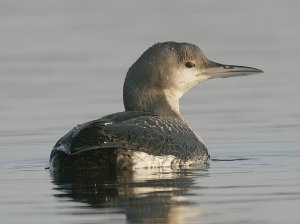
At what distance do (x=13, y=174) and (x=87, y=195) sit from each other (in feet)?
5.00

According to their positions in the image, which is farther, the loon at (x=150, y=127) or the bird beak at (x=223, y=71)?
the bird beak at (x=223, y=71)

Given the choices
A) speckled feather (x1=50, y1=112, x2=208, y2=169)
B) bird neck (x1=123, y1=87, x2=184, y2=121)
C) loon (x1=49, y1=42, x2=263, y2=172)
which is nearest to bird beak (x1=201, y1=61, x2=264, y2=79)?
loon (x1=49, y1=42, x2=263, y2=172)

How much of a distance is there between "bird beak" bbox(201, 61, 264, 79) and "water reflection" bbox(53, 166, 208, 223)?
182 cm

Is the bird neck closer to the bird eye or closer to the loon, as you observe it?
the loon

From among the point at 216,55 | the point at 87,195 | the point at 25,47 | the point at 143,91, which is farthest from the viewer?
the point at 25,47

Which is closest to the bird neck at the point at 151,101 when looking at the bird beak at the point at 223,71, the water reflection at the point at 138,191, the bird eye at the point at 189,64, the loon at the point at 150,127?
the loon at the point at 150,127

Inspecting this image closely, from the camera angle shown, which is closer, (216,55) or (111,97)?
(111,97)

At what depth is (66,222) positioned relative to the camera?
9.09 metres

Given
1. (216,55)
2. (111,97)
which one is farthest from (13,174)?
(216,55)

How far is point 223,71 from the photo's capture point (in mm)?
13766

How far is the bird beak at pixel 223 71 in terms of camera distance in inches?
537

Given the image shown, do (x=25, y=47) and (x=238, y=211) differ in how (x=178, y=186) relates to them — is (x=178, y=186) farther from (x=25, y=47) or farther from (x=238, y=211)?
(x=25, y=47)

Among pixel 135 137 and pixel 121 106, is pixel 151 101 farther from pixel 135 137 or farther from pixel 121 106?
pixel 121 106

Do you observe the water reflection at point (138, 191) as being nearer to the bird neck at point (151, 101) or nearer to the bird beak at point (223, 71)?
the bird neck at point (151, 101)
